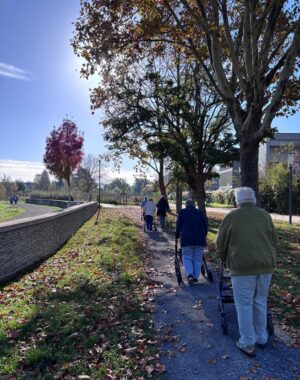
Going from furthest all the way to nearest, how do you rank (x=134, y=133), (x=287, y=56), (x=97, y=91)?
(x=134, y=133), (x=97, y=91), (x=287, y=56)

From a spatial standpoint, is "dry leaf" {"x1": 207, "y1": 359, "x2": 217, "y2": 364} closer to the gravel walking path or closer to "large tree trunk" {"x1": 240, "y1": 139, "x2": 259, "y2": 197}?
the gravel walking path

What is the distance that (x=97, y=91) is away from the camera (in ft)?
58.0

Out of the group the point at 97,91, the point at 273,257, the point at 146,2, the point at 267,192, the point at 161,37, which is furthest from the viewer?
the point at 267,192

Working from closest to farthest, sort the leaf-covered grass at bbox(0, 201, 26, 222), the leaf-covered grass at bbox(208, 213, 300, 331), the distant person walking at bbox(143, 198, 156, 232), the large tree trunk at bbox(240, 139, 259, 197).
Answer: the leaf-covered grass at bbox(208, 213, 300, 331), the large tree trunk at bbox(240, 139, 259, 197), the distant person walking at bbox(143, 198, 156, 232), the leaf-covered grass at bbox(0, 201, 26, 222)

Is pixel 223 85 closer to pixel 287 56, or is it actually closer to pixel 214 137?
pixel 287 56

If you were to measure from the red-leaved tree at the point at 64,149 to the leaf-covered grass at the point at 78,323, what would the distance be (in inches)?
922

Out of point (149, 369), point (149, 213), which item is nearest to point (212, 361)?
point (149, 369)

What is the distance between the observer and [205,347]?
4547mm

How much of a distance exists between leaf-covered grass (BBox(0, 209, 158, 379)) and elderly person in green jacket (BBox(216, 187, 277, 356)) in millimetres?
1142

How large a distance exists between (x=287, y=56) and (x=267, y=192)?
28.7m

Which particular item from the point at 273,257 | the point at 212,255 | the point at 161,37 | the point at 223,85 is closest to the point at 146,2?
the point at 161,37

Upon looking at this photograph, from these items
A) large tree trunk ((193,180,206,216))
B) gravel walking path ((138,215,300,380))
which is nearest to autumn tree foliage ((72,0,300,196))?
gravel walking path ((138,215,300,380))

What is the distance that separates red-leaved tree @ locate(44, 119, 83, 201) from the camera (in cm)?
3212

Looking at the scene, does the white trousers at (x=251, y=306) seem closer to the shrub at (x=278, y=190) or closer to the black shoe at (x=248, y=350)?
the black shoe at (x=248, y=350)
